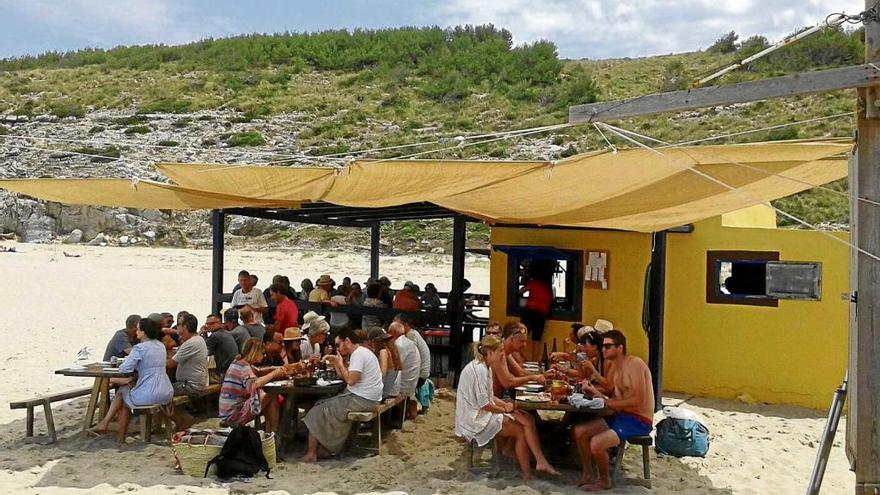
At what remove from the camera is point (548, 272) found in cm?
1004

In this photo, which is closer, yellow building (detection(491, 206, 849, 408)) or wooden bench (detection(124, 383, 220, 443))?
wooden bench (detection(124, 383, 220, 443))

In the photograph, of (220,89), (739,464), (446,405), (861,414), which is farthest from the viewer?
(220,89)

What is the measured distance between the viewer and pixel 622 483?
20.0ft

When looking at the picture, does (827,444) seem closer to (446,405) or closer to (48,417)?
(446,405)

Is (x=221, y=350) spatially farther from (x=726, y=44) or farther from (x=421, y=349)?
(x=726, y=44)

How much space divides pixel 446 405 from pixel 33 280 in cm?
1569

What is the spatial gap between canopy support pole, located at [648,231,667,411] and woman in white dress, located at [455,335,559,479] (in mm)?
2721

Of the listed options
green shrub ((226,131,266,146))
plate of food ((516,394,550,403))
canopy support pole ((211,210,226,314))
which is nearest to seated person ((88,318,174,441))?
plate of food ((516,394,550,403))

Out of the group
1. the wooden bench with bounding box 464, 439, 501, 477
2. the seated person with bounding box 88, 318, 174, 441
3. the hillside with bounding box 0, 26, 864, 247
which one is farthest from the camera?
the hillside with bounding box 0, 26, 864, 247

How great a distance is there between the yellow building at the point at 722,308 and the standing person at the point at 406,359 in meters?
2.60

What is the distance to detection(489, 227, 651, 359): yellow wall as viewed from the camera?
29.4 ft

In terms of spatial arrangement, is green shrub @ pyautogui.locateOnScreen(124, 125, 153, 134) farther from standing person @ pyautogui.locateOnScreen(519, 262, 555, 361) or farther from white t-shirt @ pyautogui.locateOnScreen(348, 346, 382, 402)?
white t-shirt @ pyautogui.locateOnScreen(348, 346, 382, 402)

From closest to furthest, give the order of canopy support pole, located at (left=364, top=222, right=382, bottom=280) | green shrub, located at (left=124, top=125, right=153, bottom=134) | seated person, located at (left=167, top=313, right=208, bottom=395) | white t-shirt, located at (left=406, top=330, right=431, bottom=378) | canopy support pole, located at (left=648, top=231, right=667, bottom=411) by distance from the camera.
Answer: seated person, located at (left=167, top=313, right=208, bottom=395) < white t-shirt, located at (left=406, top=330, right=431, bottom=378) < canopy support pole, located at (left=648, top=231, right=667, bottom=411) < canopy support pole, located at (left=364, top=222, right=382, bottom=280) < green shrub, located at (left=124, top=125, right=153, bottom=134)

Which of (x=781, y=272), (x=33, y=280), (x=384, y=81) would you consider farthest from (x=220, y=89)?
(x=781, y=272)
